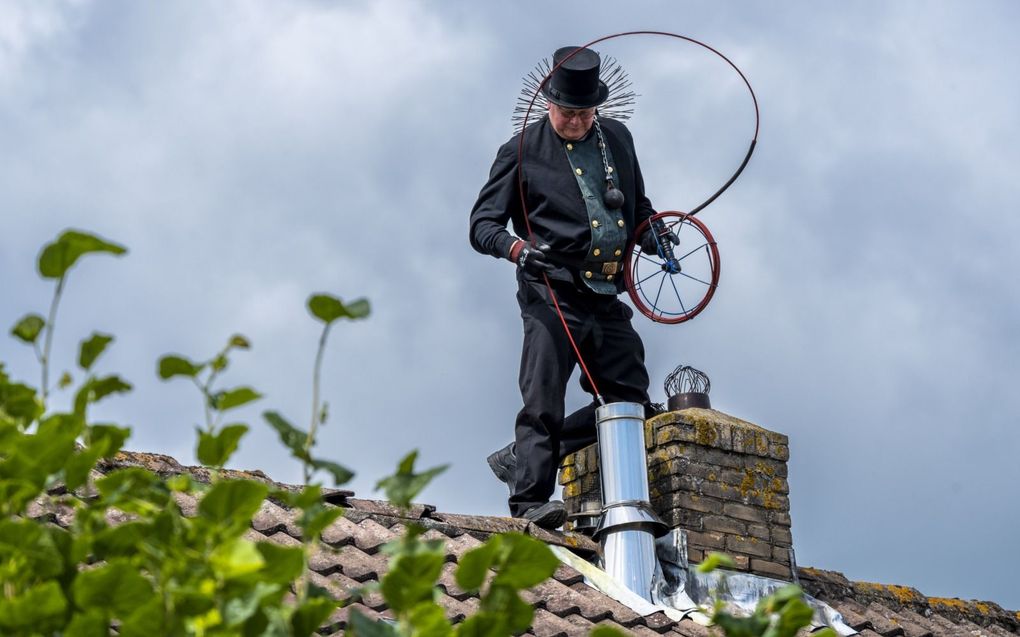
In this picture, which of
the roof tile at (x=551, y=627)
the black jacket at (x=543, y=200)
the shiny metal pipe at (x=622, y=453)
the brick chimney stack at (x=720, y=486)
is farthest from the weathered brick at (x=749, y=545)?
the roof tile at (x=551, y=627)

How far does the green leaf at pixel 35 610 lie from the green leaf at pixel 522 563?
0.42 metres

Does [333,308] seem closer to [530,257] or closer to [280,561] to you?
[280,561]

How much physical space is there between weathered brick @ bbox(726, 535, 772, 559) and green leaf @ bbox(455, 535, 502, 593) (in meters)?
3.85

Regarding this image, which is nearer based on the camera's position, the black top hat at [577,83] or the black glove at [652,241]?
the black top hat at [577,83]

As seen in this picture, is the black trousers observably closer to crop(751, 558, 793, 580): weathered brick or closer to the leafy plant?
crop(751, 558, 793, 580): weathered brick

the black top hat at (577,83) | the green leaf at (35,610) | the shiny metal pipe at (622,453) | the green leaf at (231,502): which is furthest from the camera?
the black top hat at (577,83)

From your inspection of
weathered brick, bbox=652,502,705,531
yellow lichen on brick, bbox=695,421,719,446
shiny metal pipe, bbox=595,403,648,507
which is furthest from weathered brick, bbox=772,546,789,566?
shiny metal pipe, bbox=595,403,648,507

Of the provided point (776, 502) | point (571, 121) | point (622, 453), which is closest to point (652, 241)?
point (571, 121)

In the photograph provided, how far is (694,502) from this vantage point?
17.0 ft

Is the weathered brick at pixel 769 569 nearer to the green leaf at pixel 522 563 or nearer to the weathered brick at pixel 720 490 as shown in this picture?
the weathered brick at pixel 720 490

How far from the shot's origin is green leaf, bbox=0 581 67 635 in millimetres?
1293

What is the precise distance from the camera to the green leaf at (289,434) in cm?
154

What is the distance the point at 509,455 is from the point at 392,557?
422 centimetres

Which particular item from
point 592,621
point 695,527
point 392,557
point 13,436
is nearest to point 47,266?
point 13,436
